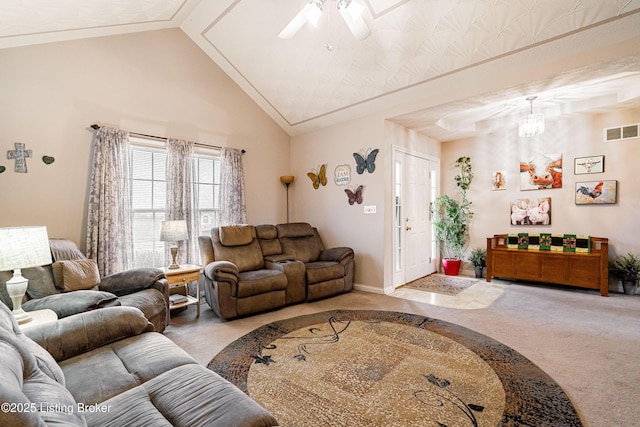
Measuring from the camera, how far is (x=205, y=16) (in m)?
3.81

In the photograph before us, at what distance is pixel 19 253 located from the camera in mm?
1908

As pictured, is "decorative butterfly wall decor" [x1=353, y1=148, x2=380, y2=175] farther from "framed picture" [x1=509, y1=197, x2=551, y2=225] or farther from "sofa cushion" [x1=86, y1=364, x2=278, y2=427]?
"sofa cushion" [x1=86, y1=364, x2=278, y2=427]

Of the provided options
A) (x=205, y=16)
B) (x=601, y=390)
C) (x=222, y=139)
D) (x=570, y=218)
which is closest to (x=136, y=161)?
(x=222, y=139)

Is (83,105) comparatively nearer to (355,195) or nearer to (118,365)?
(118,365)

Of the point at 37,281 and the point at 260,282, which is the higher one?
the point at 37,281

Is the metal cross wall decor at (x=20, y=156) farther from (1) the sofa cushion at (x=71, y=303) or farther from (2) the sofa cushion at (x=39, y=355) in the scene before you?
(2) the sofa cushion at (x=39, y=355)

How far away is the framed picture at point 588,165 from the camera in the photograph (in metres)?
4.48

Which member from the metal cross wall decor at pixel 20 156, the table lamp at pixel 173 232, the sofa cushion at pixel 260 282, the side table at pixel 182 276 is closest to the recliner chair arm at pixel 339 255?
the sofa cushion at pixel 260 282

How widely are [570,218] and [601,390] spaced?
3.65m

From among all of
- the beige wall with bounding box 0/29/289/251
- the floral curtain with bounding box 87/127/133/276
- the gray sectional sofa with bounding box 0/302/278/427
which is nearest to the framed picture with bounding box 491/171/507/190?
the beige wall with bounding box 0/29/289/251

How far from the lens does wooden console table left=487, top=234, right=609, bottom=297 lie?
421cm

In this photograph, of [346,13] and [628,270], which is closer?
[346,13]

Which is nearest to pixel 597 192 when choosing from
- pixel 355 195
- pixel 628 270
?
pixel 628 270

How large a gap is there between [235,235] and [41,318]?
2253 millimetres
